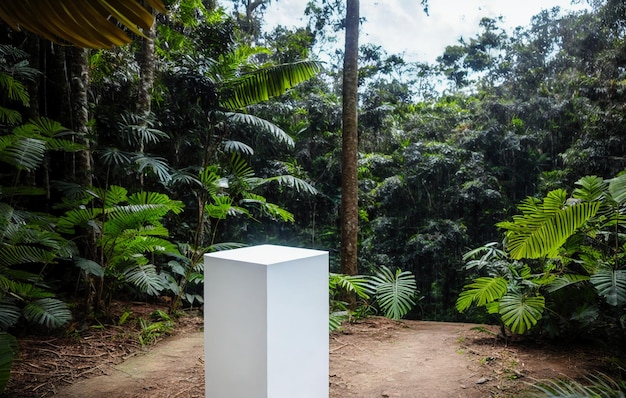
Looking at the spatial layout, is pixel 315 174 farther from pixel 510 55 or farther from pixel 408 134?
pixel 510 55

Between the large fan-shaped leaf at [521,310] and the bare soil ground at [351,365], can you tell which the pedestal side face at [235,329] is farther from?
the large fan-shaped leaf at [521,310]

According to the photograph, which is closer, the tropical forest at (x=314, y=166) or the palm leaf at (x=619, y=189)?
the palm leaf at (x=619, y=189)

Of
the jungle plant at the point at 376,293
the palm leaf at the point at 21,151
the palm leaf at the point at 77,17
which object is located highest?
the palm leaf at the point at 21,151

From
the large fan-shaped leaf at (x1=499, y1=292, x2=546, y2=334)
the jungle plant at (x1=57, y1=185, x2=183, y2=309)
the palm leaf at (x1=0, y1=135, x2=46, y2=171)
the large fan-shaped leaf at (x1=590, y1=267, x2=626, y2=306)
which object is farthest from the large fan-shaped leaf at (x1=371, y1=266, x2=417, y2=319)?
the palm leaf at (x1=0, y1=135, x2=46, y2=171)

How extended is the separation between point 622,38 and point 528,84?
1924mm

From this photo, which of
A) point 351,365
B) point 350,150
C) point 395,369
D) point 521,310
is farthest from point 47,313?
point 521,310

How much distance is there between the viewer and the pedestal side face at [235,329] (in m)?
2.07

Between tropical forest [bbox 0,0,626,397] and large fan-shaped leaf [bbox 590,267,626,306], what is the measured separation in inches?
0.8

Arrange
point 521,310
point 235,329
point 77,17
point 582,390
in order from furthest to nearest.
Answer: point 521,310 → point 235,329 → point 582,390 → point 77,17

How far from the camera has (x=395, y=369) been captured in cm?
314

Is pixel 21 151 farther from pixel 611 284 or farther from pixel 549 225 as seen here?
pixel 611 284

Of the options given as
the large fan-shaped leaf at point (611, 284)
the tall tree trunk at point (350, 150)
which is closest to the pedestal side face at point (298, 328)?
the large fan-shaped leaf at point (611, 284)

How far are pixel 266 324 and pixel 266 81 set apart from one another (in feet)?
10.9

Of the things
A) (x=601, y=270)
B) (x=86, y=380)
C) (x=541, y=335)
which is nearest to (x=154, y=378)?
(x=86, y=380)
